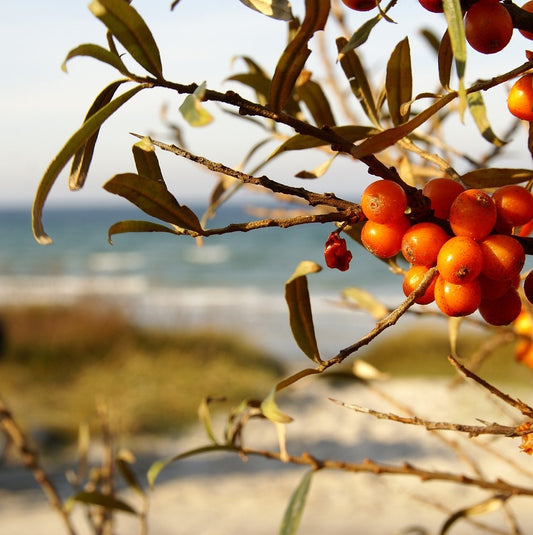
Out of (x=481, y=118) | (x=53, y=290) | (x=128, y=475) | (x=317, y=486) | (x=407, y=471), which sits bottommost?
(x=317, y=486)

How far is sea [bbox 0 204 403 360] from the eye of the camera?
39.0 feet

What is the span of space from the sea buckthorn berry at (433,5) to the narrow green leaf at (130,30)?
0.15 m

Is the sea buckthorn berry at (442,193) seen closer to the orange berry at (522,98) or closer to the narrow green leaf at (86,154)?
the orange berry at (522,98)

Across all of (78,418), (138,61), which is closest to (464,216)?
(138,61)

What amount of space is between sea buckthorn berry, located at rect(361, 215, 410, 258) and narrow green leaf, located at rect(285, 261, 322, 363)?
0.22ft

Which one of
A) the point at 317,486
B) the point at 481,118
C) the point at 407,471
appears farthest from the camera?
the point at 317,486

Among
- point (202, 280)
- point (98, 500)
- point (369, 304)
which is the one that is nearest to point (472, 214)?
point (369, 304)

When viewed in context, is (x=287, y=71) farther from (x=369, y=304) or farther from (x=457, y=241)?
(x=369, y=304)

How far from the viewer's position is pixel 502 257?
0.36 meters

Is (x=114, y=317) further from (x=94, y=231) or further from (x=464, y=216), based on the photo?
(x=94, y=231)

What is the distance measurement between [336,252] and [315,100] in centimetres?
21

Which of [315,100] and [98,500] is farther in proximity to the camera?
[98,500]

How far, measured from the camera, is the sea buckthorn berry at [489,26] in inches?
14.2

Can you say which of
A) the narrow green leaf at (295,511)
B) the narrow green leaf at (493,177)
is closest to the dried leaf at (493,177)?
the narrow green leaf at (493,177)
